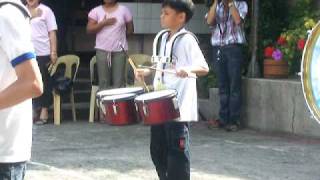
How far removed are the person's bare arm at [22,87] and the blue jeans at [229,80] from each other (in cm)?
650

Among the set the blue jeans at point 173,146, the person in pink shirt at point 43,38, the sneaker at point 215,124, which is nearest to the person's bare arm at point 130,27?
the person in pink shirt at point 43,38

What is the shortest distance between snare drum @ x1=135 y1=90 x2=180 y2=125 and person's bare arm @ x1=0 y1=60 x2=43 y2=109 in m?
1.88

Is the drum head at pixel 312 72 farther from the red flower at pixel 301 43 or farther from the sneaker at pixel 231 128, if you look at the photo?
the sneaker at pixel 231 128

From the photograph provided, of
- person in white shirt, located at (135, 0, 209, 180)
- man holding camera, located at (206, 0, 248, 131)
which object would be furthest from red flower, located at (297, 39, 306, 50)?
person in white shirt, located at (135, 0, 209, 180)

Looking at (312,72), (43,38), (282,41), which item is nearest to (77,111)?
(43,38)

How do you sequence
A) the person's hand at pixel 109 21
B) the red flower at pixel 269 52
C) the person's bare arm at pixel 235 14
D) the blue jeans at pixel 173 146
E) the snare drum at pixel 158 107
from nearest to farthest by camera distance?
the snare drum at pixel 158 107
the blue jeans at pixel 173 146
the person's bare arm at pixel 235 14
the red flower at pixel 269 52
the person's hand at pixel 109 21

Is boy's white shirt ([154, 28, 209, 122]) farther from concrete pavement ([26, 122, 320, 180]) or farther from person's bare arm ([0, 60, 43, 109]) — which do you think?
person's bare arm ([0, 60, 43, 109])

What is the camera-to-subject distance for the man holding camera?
9.31m

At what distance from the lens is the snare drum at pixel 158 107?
4844mm

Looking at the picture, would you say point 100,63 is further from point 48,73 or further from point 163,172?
point 163,172

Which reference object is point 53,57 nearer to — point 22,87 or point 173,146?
point 173,146

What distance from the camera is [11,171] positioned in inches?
123

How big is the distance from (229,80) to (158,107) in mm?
4810

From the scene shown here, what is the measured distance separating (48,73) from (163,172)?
4760 millimetres
